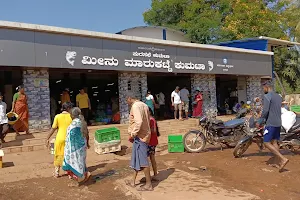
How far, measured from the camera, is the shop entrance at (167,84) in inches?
685

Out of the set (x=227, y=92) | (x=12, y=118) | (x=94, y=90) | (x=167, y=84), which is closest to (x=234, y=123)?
(x=12, y=118)

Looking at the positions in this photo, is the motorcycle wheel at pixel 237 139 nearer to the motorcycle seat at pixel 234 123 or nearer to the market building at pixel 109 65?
the motorcycle seat at pixel 234 123

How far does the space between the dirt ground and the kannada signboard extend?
11.7 feet

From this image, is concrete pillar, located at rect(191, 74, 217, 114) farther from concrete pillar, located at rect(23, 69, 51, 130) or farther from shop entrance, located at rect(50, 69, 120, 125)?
concrete pillar, located at rect(23, 69, 51, 130)

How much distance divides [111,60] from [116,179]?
22.6 ft

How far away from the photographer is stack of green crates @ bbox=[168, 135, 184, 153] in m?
8.67

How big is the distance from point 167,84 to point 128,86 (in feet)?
20.5

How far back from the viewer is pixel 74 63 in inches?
440

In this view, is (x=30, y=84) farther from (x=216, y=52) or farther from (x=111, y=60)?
(x=216, y=52)

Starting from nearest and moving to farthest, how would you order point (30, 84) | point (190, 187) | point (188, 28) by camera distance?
point (190, 187), point (30, 84), point (188, 28)

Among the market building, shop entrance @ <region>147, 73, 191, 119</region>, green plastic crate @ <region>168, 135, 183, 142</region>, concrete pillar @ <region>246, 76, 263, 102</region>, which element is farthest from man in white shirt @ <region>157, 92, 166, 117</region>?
green plastic crate @ <region>168, 135, 183, 142</region>

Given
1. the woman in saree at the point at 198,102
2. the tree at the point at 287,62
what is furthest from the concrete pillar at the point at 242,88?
the tree at the point at 287,62

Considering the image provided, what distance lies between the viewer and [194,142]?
8.52 meters

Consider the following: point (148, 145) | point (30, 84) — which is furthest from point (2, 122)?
point (148, 145)
